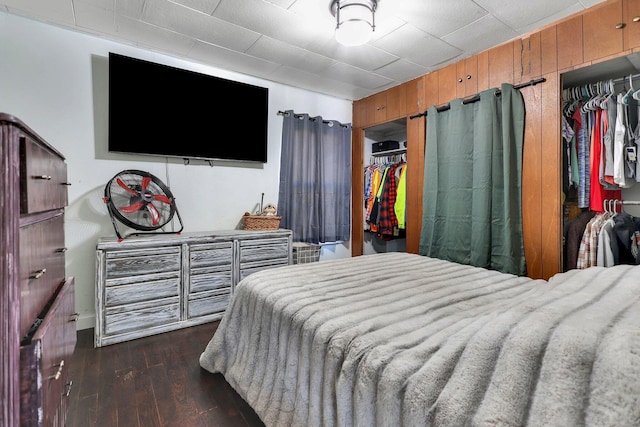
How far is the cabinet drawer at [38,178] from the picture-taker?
692mm

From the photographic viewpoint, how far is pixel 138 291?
2.37 metres

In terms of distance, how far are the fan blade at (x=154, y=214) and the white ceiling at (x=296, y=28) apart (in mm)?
1447

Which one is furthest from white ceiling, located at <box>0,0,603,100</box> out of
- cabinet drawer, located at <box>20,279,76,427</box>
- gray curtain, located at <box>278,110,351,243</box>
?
cabinet drawer, located at <box>20,279,76,427</box>

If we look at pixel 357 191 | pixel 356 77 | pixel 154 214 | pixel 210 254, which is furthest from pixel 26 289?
pixel 357 191

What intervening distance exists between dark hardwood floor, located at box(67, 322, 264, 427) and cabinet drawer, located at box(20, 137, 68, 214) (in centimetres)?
112

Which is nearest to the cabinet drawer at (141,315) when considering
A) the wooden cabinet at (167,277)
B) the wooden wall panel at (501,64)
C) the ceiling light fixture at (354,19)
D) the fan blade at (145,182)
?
the wooden cabinet at (167,277)

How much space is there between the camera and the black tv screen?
8.62 ft

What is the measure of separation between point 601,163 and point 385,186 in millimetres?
2045

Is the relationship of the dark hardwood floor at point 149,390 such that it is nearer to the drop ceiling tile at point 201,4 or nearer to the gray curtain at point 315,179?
the gray curtain at point 315,179

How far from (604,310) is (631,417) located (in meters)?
0.41

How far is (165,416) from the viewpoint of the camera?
1.52 meters

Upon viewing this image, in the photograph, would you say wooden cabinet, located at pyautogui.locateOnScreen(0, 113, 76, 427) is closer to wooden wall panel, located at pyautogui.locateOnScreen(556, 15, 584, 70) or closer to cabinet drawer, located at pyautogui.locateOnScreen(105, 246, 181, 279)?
cabinet drawer, located at pyautogui.locateOnScreen(105, 246, 181, 279)

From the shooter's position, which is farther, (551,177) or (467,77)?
(467,77)

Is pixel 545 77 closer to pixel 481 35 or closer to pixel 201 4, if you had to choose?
pixel 481 35
